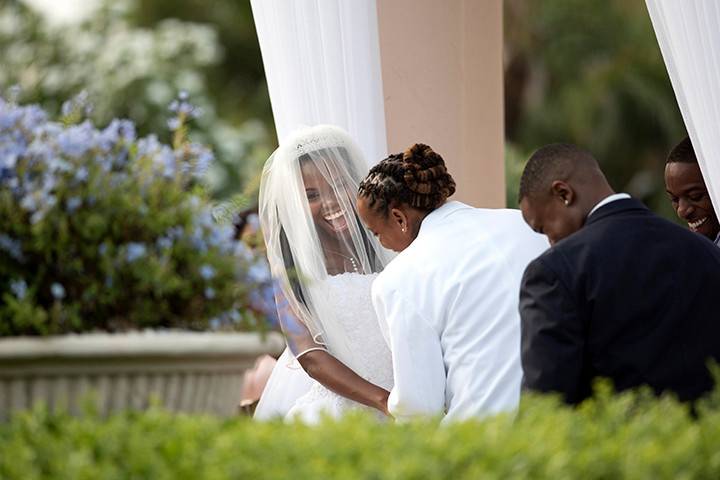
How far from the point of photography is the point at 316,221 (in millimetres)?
4930

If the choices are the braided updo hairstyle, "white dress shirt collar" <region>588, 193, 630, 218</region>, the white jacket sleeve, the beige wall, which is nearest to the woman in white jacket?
the white jacket sleeve

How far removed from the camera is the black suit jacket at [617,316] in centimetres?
340

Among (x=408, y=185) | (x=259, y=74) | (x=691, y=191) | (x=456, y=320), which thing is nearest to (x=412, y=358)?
(x=456, y=320)

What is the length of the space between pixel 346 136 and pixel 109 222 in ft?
8.43

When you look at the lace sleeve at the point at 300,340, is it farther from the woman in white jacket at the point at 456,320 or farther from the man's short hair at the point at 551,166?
the man's short hair at the point at 551,166

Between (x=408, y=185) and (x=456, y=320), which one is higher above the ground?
(x=408, y=185)

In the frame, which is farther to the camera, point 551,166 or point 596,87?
point 596,87

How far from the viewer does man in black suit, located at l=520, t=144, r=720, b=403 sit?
3398mm

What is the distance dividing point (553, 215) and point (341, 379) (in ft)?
4.29

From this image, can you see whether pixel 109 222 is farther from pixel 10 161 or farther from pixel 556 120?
pixel 556 120

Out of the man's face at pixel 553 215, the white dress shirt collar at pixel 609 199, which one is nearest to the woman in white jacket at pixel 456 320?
the man's face at pixel 553 215

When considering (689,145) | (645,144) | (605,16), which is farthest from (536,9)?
(689,145)

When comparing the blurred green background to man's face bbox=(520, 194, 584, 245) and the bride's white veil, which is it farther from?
man's face bbox=(520, 194, 584, 245)

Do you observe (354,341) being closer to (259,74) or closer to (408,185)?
(408,185)
